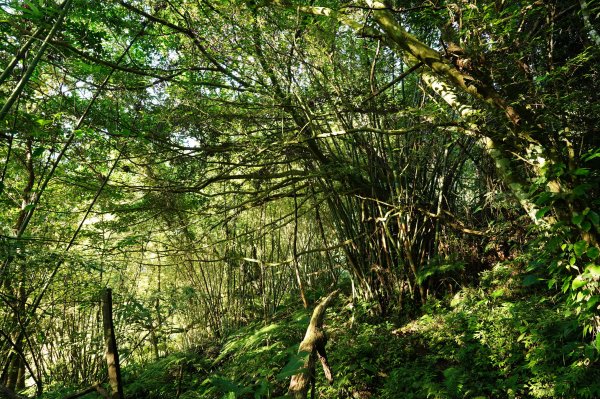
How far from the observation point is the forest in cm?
183

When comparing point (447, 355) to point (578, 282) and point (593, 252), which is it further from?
point (593, 252)

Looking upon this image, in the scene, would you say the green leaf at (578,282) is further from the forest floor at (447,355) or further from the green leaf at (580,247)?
the forest floor at (447,355)

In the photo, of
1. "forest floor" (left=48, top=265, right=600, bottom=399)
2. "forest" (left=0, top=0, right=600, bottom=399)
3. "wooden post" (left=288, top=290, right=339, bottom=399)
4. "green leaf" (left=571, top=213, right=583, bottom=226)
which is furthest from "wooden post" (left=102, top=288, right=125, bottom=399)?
"green leaf" (left=571, top=213, right=583, bottom=226)

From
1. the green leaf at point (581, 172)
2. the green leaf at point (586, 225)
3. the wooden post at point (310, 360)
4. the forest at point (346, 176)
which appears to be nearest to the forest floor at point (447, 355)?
the forest at point (346, 176)

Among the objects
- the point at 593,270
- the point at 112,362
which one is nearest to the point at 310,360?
the point at 112,362

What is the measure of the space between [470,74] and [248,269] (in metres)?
3.28

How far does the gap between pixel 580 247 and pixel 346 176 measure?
185 centimetres

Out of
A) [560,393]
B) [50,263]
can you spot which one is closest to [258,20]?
[50,263]

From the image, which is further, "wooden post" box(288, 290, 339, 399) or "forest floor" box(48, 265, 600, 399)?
"forest floor" box(48, 265, 600, 399)

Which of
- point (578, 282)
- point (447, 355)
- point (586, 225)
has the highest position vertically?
point (586, 225)

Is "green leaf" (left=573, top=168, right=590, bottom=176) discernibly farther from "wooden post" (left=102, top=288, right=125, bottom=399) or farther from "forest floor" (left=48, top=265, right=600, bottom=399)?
"wooden post" (left=102, top=288, right=125, bottom=399)

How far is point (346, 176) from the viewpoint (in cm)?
329

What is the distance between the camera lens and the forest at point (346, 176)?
5.99 feet

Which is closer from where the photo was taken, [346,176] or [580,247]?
[580,247]
